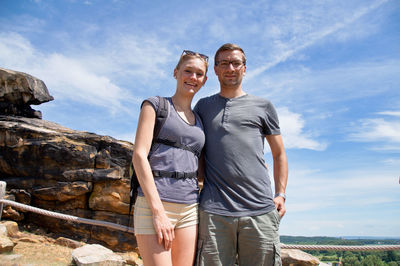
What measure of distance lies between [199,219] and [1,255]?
4.75 metres

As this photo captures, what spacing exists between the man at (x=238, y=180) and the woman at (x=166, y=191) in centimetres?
20

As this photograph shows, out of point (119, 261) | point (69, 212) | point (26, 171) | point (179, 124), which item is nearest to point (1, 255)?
point (119, 261)

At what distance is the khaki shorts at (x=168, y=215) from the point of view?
2.69m

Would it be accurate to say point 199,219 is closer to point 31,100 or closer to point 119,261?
point 119,261

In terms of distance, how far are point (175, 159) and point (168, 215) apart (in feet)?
1.79

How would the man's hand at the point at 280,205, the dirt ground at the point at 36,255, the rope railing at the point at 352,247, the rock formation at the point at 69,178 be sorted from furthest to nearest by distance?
the rock formation at the point at 69,178 < the dirt ground at the point at 36,255 < the rope railing at the point at 352,247 < the man's hand at the point at 280,205

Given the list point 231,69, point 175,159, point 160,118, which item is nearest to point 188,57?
point 231,69

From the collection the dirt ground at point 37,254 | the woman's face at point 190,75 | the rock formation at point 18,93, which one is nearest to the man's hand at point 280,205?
the woman's face at point 190,75

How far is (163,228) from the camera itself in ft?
8.55

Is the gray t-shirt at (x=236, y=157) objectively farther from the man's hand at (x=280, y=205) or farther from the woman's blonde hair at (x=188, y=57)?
the woman's blonde hair at (x=188, y=57)

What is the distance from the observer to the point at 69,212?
897 cm

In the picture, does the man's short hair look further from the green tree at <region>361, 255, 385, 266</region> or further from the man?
the green tree at <region>361, 255, 385, 266</region>

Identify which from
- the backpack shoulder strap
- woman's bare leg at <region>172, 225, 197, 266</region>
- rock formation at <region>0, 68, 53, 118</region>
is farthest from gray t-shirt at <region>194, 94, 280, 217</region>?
rock formation at <region>0, 68, 53, 118</region>

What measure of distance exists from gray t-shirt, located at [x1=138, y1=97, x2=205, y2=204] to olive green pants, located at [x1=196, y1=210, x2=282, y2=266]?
0.35 metres
